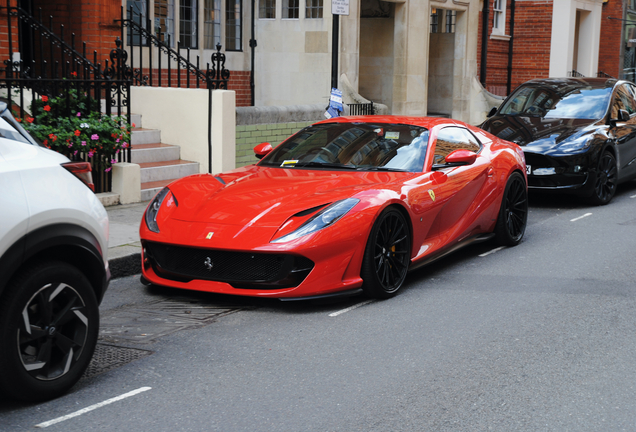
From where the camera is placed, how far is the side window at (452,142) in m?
7.39

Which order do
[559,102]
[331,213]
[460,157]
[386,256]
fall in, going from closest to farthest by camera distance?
1. [331,213]
2. [386,256]
3. [460,157]
4. [559,102]

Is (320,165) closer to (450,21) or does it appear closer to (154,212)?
(154,212)

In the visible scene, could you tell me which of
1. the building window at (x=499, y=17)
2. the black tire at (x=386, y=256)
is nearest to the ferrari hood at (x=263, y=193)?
the black tire at (x=386, y=256)

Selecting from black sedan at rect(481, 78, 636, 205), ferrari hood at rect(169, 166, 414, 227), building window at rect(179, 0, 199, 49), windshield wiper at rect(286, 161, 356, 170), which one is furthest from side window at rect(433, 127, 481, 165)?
building window at rect(179, 0, 199, 49)

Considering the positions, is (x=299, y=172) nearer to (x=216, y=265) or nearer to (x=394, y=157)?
(x=394, y=157)

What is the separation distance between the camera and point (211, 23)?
1731cm

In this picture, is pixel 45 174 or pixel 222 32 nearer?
pixel 45 174

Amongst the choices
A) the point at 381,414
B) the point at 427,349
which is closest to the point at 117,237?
the point at 427,349

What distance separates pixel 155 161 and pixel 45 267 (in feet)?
25.1

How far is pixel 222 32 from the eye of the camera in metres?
17.6

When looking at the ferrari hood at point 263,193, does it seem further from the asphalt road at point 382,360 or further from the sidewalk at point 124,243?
the sidewalk at point 124,243

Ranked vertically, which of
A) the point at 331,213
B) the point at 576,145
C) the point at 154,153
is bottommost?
the point at 154,153

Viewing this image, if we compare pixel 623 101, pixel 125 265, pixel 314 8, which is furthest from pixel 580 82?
pixel 125 265

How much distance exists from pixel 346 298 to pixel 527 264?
89.7 inches
